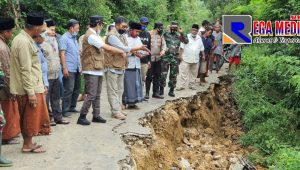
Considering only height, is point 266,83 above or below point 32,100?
below

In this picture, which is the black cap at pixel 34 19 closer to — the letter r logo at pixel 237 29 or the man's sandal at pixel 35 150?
the man's sandal at pixel 35 150

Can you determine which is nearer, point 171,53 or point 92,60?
point 92,60

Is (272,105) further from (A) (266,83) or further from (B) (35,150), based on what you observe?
(B) (35,150)

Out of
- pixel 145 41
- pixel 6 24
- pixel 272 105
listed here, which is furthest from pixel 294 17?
pixel 6 24

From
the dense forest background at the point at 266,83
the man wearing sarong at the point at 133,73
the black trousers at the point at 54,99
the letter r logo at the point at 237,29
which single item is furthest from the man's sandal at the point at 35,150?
the letter r logo at the point at 237,29

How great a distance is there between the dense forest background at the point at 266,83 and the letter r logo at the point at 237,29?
32 centimetres

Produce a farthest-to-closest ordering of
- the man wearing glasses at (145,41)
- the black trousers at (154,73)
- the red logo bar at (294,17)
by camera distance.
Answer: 1. the red logo bar at (294,17)
2. the black trousers at (154,73)
3. the man wearing glasses at (145,41)

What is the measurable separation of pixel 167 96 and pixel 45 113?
189 inches

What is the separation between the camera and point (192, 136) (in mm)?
9430

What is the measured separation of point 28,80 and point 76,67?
265 centimetres

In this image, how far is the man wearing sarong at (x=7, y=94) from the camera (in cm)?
567

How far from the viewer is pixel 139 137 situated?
6949 mm

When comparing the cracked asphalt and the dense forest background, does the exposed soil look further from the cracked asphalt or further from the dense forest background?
the dense forest background

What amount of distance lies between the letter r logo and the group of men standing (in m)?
2.12
